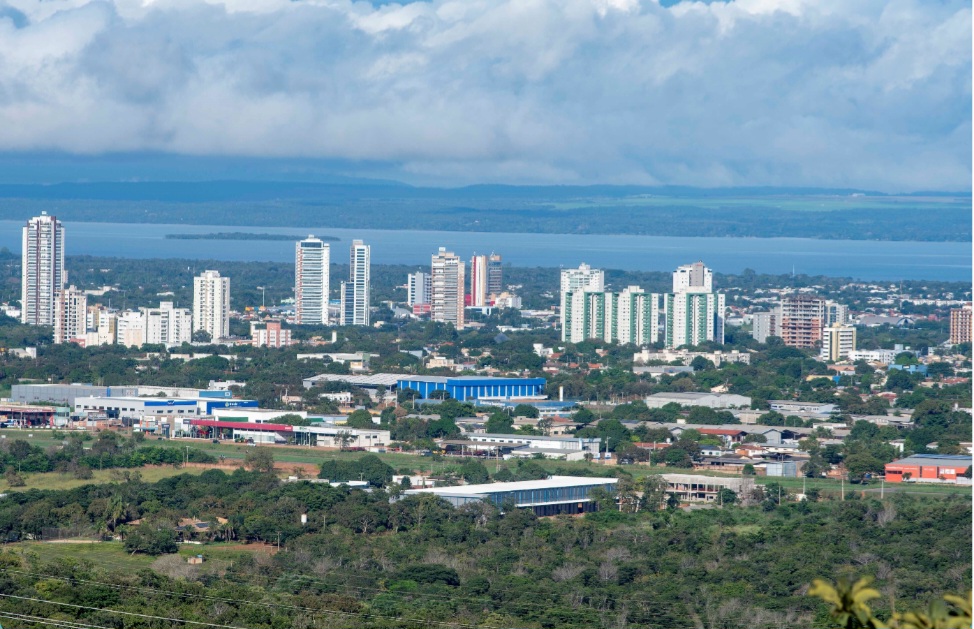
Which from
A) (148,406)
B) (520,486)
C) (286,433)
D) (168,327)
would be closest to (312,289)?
(168,327)

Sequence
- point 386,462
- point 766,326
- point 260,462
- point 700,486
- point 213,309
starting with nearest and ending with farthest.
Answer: point 700,486, point 260,462, point 386,462, point 213,309, point 766,326

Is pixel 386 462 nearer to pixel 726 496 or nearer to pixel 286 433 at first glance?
pixel 286 433

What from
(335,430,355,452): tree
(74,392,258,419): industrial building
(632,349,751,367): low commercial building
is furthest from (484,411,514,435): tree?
(632,349,751,367): low commercial building

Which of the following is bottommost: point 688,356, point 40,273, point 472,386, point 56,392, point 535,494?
point 535,494

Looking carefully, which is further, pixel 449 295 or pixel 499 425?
pixel 449 295

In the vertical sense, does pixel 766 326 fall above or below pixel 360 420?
above

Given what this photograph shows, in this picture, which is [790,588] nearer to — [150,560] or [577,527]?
[577,527]

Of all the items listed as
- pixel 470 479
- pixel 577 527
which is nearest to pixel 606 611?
pixel 577 527
